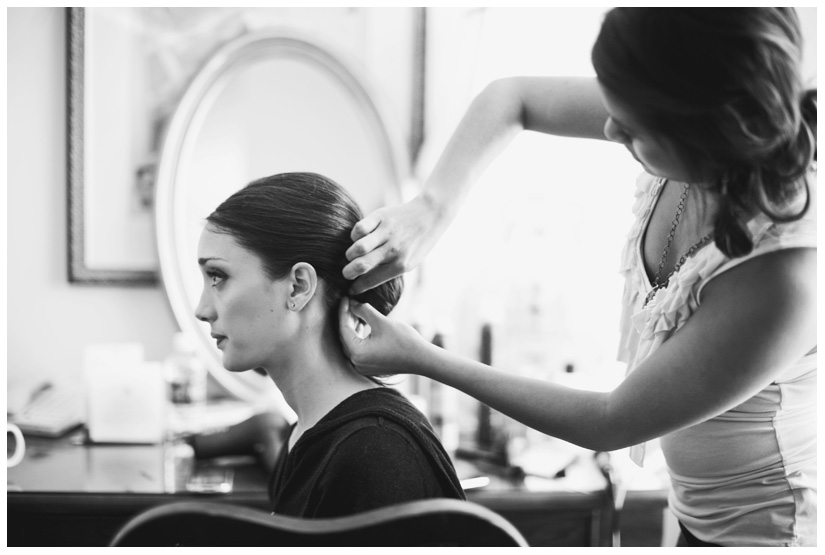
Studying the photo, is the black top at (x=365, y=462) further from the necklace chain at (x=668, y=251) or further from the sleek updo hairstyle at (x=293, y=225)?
the necklace chain at (x=668, y=251)

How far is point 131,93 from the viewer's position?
1747mm

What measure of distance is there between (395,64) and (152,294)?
926mm

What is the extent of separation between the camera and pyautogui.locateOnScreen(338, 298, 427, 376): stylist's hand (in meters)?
0.87

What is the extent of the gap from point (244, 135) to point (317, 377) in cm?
92

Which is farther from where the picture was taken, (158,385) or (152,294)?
(152,294)

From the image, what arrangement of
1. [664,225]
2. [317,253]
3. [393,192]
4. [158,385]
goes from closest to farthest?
1. [664,225]
2. [317,253]
3. [158,385]
4. [393,192]

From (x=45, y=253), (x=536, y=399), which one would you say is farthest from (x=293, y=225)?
(x=45, y=253)

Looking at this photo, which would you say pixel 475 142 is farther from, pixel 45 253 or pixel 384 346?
pixel 45 253

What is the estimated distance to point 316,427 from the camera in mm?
1033

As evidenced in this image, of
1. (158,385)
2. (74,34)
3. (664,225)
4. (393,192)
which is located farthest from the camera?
(393,192)

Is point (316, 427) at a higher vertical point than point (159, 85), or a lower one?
lower

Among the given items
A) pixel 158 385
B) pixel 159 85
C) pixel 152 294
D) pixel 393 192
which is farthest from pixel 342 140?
pixel 158 385

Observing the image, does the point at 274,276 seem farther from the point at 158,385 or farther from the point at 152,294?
the point at 152,294

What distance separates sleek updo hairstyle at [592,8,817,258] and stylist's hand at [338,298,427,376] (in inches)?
15.5
